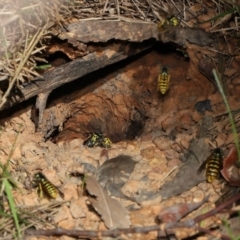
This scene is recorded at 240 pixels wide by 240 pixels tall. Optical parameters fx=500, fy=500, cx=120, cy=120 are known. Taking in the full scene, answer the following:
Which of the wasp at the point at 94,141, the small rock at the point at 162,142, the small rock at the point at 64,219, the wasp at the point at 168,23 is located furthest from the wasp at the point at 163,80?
the small rock at the point at 64,219

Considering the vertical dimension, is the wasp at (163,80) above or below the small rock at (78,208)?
above

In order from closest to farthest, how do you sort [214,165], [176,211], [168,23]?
[176,211], [214,165], [168,23]

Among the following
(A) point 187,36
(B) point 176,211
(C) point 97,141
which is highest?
(A) point 187,36

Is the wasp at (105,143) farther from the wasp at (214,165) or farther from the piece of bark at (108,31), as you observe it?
the wasp at (214,165)

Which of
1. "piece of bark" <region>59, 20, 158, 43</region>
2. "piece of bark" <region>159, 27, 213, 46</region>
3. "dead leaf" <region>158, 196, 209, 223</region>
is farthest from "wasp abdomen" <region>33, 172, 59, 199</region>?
"piece of bark" <region>159, 27, 213, 46</region>

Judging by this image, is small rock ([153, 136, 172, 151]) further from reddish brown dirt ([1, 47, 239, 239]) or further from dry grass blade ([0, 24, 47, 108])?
dry grass blade ([0, 24, 47, 108])

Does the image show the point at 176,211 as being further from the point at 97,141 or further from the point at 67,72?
the point at 97,141

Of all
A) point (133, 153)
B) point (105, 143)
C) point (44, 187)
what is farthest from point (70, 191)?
point (105, 143)
